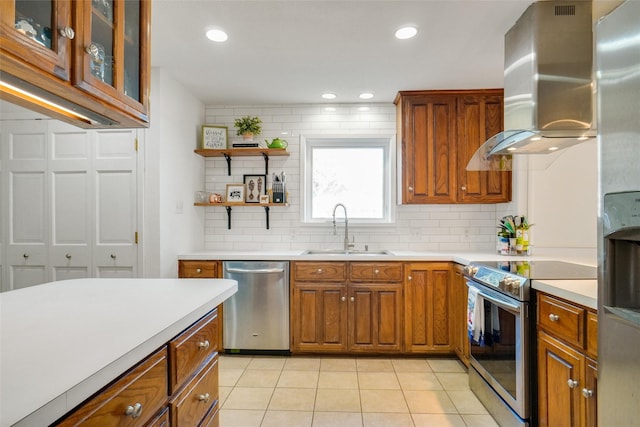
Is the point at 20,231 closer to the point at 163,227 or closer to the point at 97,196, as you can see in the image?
the point at 97,196

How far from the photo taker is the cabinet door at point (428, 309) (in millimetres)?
3051

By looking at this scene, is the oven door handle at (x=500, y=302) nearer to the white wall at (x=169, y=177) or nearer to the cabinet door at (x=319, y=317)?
the cabinet door at (x=319, y=317)

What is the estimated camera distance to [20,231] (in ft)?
9.47

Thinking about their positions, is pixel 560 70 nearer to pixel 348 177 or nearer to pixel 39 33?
pixel 348 177

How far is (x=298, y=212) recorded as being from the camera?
147 inches

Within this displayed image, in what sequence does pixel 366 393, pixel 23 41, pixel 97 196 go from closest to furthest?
pixel 23 41 < pixel 366 393 < pixel 97 196

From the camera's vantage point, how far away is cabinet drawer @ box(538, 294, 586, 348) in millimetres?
1487

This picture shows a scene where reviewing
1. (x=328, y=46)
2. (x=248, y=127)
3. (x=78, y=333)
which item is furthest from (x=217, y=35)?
(x=78, y=333)

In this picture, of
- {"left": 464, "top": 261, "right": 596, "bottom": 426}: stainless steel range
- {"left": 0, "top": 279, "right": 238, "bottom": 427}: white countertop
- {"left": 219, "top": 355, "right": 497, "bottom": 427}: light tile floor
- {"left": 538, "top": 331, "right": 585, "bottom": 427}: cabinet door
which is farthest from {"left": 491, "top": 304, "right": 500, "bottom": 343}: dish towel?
{"left": 0, "top": 279, "right": 238, "bottom": 427}: white countertop

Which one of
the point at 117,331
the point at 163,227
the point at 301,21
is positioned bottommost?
the point at 117,331

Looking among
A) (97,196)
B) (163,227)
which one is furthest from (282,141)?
(97,196)

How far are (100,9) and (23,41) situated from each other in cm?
37

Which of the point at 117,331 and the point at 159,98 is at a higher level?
the point at 159,98

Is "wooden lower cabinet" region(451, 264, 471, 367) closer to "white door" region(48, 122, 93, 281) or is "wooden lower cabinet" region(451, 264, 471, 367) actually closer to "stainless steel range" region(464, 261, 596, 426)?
"stainless steel range" region(464, 261, 596, 426)
